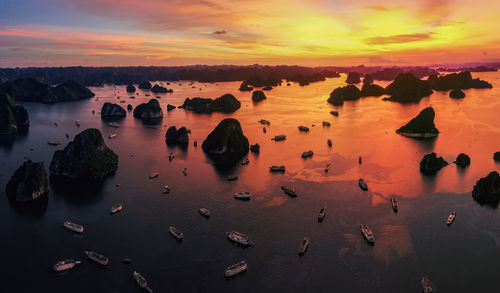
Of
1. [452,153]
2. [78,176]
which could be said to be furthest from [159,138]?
[452,153]

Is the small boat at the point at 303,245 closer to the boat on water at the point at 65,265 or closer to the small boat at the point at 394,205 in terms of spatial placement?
the small boat at the point at 394,205

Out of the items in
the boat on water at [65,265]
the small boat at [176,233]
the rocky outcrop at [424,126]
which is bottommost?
the boat on water at [65,265]

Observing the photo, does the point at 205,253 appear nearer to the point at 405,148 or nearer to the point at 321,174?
the point at 321,174

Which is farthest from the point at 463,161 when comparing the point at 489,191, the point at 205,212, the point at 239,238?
the point at 205,212

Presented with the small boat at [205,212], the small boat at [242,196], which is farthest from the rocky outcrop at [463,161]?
the small boat at [205,212]

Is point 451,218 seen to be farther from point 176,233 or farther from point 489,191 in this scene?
point 176,233

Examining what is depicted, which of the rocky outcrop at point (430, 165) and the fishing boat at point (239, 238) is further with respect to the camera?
the rocky outcrop at point (430, 165)
